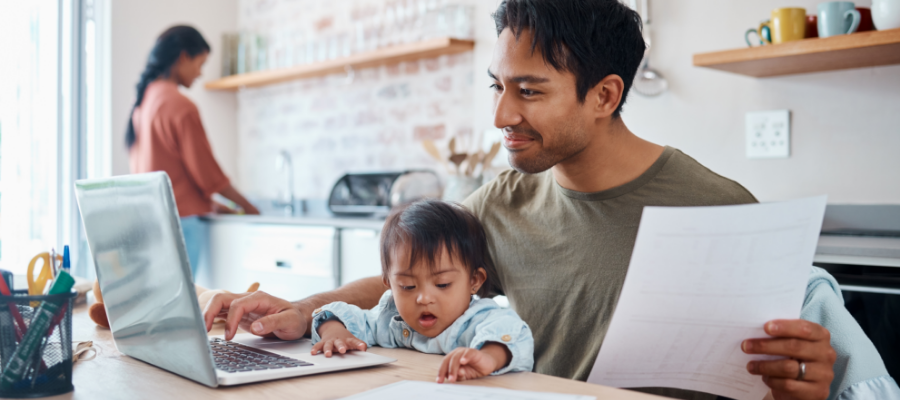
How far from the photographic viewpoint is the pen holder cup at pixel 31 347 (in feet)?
2.51

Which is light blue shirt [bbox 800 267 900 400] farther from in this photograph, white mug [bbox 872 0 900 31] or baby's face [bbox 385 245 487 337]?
white mug [bbox 872 0 900 31]

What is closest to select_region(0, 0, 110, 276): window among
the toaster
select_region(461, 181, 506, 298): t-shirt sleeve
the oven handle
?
the toaster

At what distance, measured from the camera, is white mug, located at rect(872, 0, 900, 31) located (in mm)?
1751

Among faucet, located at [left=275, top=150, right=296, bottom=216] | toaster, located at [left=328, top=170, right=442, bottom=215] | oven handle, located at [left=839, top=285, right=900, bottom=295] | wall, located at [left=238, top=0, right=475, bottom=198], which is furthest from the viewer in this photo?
faucet, located at [left=275, top=150, right=296, bottom=216]

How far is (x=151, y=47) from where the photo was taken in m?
4.23

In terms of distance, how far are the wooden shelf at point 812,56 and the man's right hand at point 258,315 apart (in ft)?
4.92

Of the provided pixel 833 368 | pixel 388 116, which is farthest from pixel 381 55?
pixel 833 368

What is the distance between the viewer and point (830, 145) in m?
2.11

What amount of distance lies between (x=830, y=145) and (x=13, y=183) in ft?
12.9

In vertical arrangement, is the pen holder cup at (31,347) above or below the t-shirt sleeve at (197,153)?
below

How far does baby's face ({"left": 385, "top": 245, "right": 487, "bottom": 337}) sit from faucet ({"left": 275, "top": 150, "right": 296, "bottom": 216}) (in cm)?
286

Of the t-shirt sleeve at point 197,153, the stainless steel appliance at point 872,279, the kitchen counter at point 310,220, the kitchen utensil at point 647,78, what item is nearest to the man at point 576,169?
the stainless steel appliance at point 872,279

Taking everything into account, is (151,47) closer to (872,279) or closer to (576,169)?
(576,169)

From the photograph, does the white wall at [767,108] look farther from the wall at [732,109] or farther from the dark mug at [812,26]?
the dark mug at [812,26]
